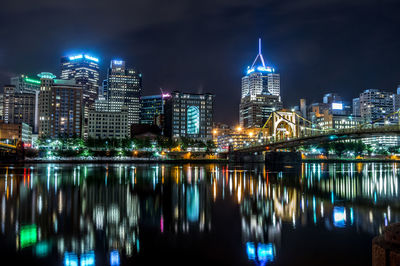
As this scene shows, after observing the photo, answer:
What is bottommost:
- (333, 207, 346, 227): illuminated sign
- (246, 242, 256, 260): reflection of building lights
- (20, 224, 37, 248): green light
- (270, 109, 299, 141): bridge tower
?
(333, 207, 346, 227): illuminated sign

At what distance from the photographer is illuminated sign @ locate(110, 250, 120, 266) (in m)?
10.8

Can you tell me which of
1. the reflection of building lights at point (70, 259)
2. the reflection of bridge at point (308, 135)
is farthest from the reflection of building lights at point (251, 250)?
the reflection of bridge at point (308, 135)

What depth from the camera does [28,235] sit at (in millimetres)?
14266

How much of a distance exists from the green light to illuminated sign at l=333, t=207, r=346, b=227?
46.0 ft

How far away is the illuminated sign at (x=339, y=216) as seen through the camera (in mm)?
17172

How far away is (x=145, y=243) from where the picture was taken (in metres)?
13.1

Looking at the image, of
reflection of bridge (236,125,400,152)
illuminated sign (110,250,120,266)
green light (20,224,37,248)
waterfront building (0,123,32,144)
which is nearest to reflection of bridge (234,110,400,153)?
reflection of bridge (236,125,400,152)

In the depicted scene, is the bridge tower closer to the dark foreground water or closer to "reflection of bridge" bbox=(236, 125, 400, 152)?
"reflection of bridge" bbox=(236, 125, 400, 152)

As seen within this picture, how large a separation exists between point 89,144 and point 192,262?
146401 mm

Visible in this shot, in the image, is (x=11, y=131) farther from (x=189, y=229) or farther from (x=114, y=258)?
(x=114, y=258)

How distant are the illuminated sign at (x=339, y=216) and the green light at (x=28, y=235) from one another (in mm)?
14019

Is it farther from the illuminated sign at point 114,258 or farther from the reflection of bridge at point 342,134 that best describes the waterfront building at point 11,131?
the illuminated sign at point 114,258

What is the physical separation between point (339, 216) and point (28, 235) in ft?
52.7

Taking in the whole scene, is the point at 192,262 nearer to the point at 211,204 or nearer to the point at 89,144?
the point at 211,204
